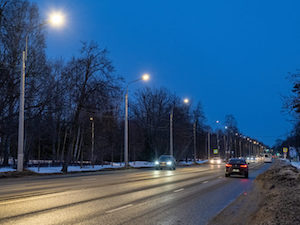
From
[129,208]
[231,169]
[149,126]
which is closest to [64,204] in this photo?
[129,208]

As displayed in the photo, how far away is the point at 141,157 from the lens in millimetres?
66375

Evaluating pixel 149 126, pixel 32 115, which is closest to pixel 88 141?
pixel 149 126

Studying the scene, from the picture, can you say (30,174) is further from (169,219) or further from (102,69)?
(169,219)

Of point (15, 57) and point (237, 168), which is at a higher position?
point (15, 57)

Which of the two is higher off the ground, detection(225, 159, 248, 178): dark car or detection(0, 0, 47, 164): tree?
detection(0, 0, 47, 164): tree

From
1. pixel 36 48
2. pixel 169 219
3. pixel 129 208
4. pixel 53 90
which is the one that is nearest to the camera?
pixel 169 219

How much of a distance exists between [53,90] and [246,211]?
27765 mm

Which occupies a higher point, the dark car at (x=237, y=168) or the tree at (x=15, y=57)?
the tree at (x=15, y=57)

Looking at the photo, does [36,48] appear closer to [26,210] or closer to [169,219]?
[26,210]

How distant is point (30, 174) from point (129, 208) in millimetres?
17468

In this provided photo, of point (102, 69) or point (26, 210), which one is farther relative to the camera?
point (102, 69)

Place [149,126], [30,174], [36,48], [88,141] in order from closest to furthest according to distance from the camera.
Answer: [30,174] → [36,48] → [88,141] → [149,126]

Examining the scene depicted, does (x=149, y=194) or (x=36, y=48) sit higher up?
(x=36, y=48)

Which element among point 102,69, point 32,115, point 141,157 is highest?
point 102,69
